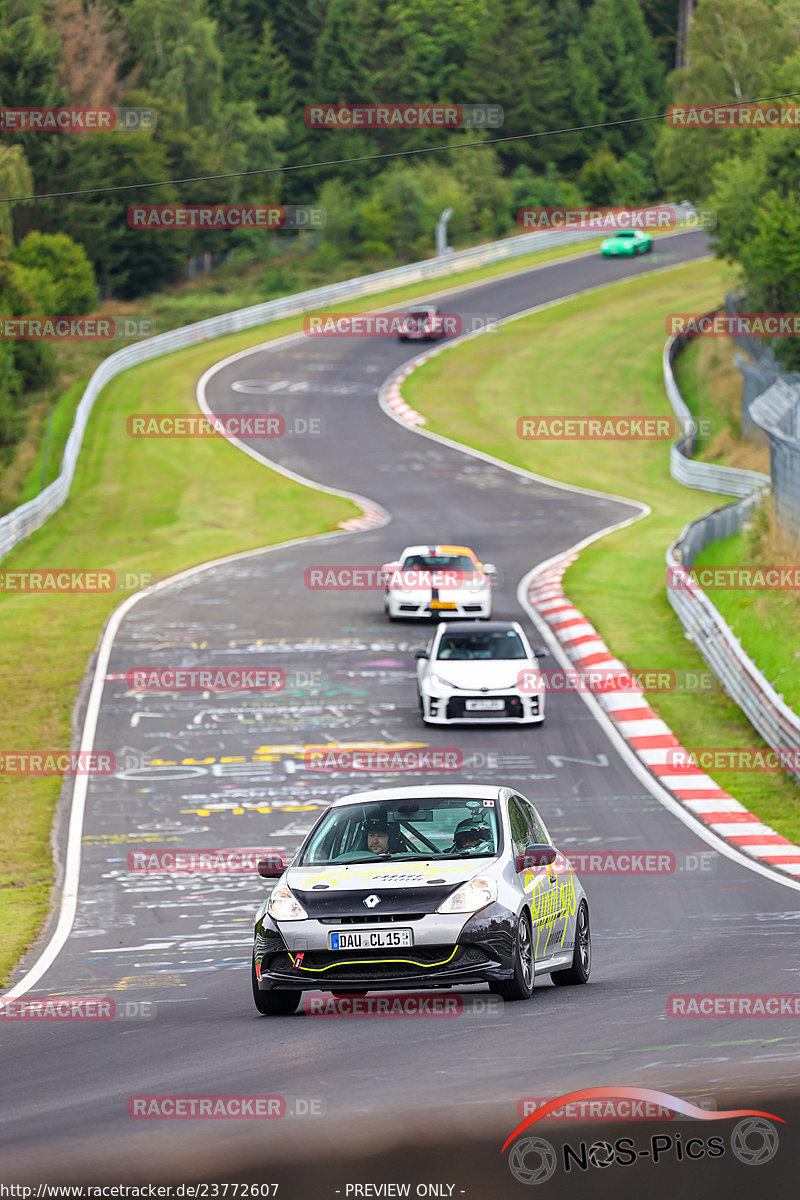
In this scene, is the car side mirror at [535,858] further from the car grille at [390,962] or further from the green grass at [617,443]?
the green grass at [617,443]

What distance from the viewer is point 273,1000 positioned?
33.0 feet

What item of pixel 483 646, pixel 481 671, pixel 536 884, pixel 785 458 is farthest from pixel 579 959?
pixel 785 458

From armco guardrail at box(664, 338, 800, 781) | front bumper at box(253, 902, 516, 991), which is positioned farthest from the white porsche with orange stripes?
front bumper at box(253, 902, 516, 991)

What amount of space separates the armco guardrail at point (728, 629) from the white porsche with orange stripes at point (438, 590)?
3533mm

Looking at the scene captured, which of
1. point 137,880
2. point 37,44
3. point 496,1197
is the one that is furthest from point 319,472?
point 496,1197

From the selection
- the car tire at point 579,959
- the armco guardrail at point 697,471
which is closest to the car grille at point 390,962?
the car tire at point 579,959

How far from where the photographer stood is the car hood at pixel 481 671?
23094mm

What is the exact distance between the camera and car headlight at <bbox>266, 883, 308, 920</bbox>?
984 cm

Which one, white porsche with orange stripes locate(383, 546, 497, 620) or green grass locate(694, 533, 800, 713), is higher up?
green grass locate(694, 533, 800, 713)

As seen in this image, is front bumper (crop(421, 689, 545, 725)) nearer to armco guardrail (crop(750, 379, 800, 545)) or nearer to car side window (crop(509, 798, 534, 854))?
armco guardrail (crop(750, 379, 800, 545))

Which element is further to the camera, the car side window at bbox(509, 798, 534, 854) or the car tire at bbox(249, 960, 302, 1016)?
the car side window at bbox(509, 798, 534, 854)

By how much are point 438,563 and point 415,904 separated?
21080 mm

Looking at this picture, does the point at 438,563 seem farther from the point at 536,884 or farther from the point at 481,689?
the point at 536,884

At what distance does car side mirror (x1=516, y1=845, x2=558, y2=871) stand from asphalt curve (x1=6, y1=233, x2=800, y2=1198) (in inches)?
32.5
